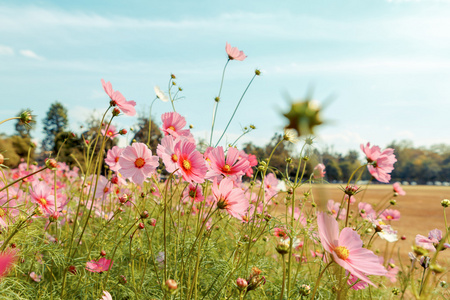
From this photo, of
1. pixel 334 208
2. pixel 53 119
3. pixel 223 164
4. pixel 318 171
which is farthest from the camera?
pixel 53 119

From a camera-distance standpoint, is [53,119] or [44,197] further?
[53,119]

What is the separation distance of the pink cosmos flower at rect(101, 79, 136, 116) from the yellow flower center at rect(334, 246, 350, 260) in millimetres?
648

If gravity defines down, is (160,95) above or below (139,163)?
above

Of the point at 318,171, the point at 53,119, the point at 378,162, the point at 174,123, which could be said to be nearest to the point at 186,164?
the point at 174,123

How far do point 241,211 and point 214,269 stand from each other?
547mm

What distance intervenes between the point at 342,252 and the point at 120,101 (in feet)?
2.25

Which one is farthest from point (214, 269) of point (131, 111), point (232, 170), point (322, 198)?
point (322, 198)

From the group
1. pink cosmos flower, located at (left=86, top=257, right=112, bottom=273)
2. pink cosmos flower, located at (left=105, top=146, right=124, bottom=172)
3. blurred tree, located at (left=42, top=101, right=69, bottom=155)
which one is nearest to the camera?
pink cosmos flower, located at (left=86, top=257, right=112, bottom=273)

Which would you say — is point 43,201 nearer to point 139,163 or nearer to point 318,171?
point 139,163

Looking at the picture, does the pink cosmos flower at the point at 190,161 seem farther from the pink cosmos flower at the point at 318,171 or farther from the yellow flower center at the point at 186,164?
the pink cosmos flower at the point at 318,171

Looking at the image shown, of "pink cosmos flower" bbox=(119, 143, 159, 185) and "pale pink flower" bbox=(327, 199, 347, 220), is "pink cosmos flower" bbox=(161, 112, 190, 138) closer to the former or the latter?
"pink cosmos flower" bbox=(119, 143, 159, 185)

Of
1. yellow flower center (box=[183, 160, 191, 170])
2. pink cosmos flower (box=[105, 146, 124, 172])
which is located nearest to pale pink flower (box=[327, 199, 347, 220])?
yellow flower center (box=[183, 160, 191, 170])

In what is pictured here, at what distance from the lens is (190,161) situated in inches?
29.9

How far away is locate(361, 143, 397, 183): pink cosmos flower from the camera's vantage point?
102 centimetres
